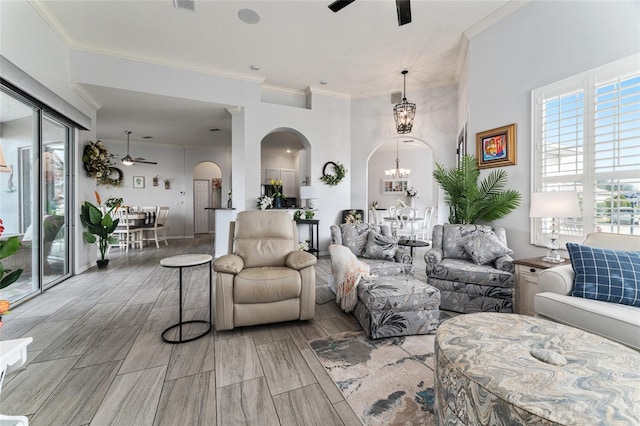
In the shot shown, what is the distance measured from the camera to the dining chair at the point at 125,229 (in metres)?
5.83

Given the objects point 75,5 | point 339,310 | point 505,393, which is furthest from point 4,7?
point 505,393

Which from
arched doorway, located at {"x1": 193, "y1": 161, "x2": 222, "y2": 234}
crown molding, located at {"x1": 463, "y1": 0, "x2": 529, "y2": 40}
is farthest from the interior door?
crown molding, located at {"x1": 463, "y1": 0, "x2": 529, "y2": 40}

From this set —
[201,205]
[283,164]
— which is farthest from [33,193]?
[283,164]

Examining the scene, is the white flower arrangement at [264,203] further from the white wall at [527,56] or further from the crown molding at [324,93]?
the white wall at [527,56]

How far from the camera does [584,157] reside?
2453 millimetres

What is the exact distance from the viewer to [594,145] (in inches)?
93.8

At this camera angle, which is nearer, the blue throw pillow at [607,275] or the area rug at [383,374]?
the area rug at [383,374]

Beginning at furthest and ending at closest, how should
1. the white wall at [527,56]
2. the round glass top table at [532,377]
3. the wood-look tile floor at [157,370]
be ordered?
the white wall at [527,56]
the wood-look tile floor at [157,370]
the round glass top table at [532,377]

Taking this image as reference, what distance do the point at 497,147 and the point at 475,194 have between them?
0.62m

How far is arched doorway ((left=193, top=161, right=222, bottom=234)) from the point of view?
9109mm

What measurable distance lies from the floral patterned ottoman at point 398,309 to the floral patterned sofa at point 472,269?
608mm

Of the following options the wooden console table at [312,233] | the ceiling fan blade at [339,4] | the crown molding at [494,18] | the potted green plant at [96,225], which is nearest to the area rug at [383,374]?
the ceiling fan blade at [339,4]

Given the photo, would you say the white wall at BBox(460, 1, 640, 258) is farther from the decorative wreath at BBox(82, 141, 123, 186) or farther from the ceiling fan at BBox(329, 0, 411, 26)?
the decorative wreath at BBox(82, 141, 123, 186)

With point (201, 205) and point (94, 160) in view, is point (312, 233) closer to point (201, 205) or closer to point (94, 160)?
point (94, 160)
